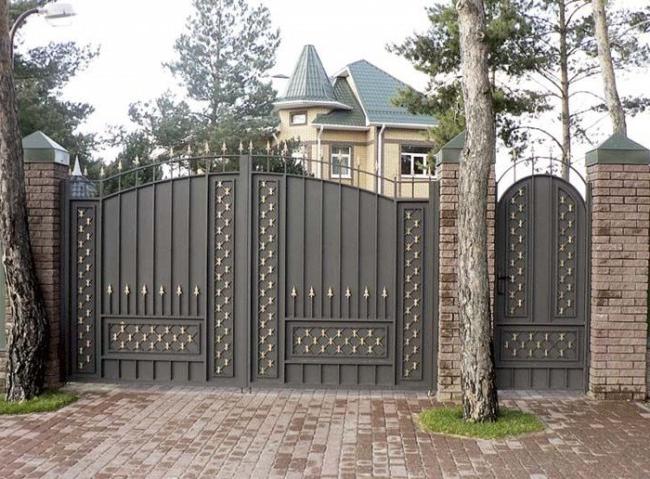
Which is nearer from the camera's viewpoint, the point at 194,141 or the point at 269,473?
the point at 269,473

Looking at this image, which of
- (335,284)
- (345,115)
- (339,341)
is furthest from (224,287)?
(345,115)

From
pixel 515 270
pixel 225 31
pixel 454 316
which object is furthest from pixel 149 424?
pixel 225 31

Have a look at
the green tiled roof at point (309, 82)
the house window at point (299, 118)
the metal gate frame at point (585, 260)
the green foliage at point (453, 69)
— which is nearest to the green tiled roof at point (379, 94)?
the green tiled roof at point (309, 82)

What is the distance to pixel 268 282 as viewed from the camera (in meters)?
6.84

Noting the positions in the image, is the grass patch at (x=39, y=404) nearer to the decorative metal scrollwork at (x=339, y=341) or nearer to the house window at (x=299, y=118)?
the decorative metal scrollwork at (x=339, y=341)

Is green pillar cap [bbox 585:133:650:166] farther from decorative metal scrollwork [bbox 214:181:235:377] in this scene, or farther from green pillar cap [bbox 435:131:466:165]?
decorative metal scrollwork [bbox 214:181:235:377]

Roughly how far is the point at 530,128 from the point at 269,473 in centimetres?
1664

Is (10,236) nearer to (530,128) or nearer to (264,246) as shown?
(264,246)

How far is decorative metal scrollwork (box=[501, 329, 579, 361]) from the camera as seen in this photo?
22.1 ft

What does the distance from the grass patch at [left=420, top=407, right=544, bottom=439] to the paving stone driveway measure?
0.36ft

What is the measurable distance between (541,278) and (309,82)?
23.0 meters

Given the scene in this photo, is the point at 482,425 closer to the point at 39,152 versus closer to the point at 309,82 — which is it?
the point at 39,152

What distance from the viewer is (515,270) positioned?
6727mm

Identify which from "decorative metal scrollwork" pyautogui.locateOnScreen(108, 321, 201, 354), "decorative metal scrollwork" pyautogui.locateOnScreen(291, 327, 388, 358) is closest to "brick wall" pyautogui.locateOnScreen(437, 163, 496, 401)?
"decorative metal scrollwork" pyautogui.locateOnScreen(291, 327, 388, 358)
